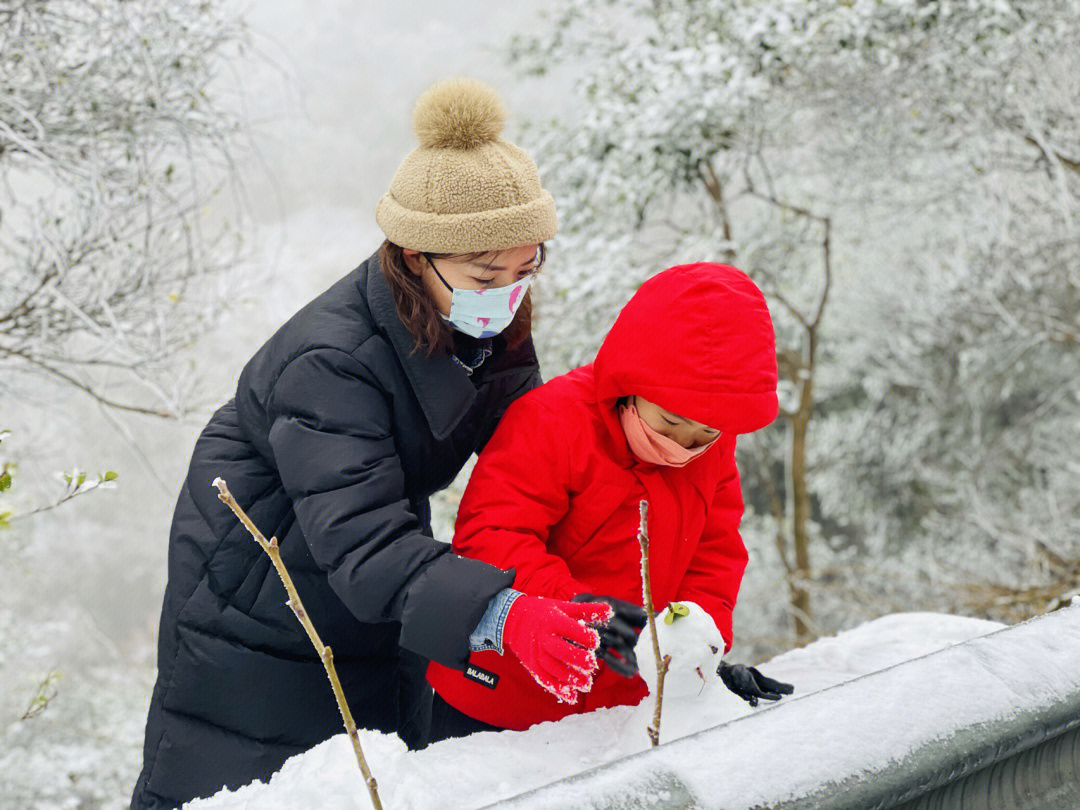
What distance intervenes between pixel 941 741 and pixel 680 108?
651 cm

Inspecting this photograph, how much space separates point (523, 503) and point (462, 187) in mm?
567

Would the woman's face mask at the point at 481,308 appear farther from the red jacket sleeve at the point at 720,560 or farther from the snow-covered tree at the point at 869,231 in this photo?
the snow-covered tree at the point at 869,231

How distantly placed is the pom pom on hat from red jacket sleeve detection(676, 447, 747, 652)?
32.0 inches

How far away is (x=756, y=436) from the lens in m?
10.8

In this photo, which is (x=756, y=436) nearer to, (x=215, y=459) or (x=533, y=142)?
(x=533, y=142)

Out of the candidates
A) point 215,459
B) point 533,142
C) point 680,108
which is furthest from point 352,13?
point 215,459

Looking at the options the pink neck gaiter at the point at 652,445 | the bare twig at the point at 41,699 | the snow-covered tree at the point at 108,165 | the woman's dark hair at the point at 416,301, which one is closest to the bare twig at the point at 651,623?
the pink neck gaiter at the point at 652,445

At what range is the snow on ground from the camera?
112cm

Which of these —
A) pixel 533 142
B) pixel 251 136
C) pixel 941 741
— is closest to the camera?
pixel 941 741

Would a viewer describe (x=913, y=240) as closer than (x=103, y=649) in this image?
Yes

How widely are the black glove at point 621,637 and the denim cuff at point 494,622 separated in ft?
0.49

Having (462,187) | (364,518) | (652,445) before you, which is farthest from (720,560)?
(462,187)

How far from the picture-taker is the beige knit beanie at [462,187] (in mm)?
1538

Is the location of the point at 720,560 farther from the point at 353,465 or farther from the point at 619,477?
the point at 353,465
